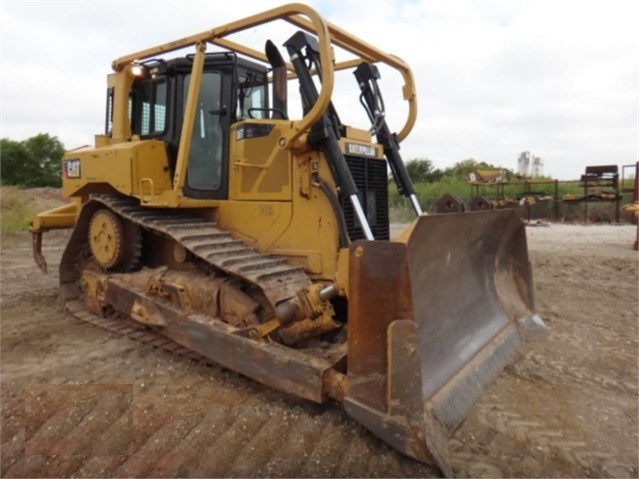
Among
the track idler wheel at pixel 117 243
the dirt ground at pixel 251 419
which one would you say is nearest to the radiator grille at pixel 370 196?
the dirt ground at pixel 251 419

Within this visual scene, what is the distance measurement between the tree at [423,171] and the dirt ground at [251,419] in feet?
97.6

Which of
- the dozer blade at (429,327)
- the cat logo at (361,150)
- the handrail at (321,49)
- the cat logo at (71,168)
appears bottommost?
the dozer blade at (429,327)

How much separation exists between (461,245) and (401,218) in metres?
12.7

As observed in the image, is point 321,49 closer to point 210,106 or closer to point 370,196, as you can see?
point 370,196

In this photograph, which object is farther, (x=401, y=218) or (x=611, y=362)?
(x=401, y=218)

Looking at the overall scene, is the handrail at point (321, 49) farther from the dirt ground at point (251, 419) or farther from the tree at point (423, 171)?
the tree at point (423, 171)

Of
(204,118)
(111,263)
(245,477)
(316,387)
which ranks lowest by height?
(245,477)

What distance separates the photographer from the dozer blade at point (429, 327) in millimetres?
2527

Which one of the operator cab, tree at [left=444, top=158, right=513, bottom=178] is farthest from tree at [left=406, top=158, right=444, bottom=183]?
the operator cab

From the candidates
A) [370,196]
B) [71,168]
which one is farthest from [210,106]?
[71,168]

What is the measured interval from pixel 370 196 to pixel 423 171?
3119 cm

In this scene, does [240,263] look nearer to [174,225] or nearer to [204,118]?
[174,225]

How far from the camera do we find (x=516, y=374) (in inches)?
145

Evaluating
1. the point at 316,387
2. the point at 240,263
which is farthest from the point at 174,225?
the point at 316,387
